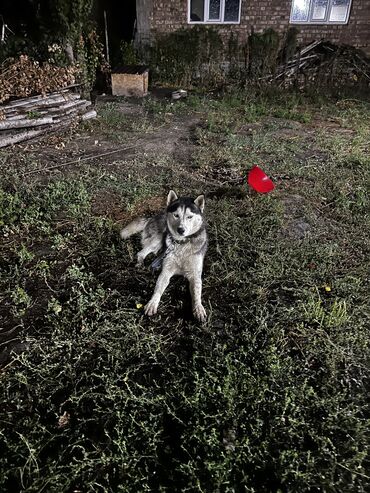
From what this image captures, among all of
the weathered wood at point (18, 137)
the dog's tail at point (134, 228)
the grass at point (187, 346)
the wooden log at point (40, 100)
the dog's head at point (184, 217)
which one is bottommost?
the grass at point (187, 346)

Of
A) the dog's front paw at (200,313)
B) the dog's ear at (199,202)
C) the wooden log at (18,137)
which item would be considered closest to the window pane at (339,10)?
the wooden log at (18,137)

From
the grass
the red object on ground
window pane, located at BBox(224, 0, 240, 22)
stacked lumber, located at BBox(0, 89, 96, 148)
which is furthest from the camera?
window pane, located at BBox(224, 0, 240, 22)

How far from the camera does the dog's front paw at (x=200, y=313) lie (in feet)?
11.4

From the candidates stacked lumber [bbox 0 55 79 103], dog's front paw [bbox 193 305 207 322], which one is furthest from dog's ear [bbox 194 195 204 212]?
stacked lumber [bbox 0 55 79 103]

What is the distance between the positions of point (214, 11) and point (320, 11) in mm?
3895

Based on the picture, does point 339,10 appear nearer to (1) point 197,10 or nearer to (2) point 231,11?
(2) point 231,11

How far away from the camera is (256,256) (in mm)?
4383

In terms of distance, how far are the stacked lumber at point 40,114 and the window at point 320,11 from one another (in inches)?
353

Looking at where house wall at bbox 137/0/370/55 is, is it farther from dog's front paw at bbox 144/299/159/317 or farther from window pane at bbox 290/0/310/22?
dog's front paw at bbox 144/299/159/317

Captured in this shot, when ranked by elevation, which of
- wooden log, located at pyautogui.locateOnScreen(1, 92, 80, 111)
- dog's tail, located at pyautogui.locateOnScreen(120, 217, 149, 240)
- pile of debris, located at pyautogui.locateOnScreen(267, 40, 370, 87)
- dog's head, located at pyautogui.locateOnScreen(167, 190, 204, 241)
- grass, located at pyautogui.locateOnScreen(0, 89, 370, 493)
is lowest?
grass, located at pyautogui.locateOnScreen(0, 89, 370, 493)

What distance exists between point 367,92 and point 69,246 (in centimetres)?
1178

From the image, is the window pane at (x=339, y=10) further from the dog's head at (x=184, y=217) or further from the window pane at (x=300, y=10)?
the dog's head at (x=184, y=217)

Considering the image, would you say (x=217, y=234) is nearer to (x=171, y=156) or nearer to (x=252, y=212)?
(x=252, y=212)

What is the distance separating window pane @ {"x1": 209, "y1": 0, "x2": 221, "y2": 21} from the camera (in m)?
12.9
